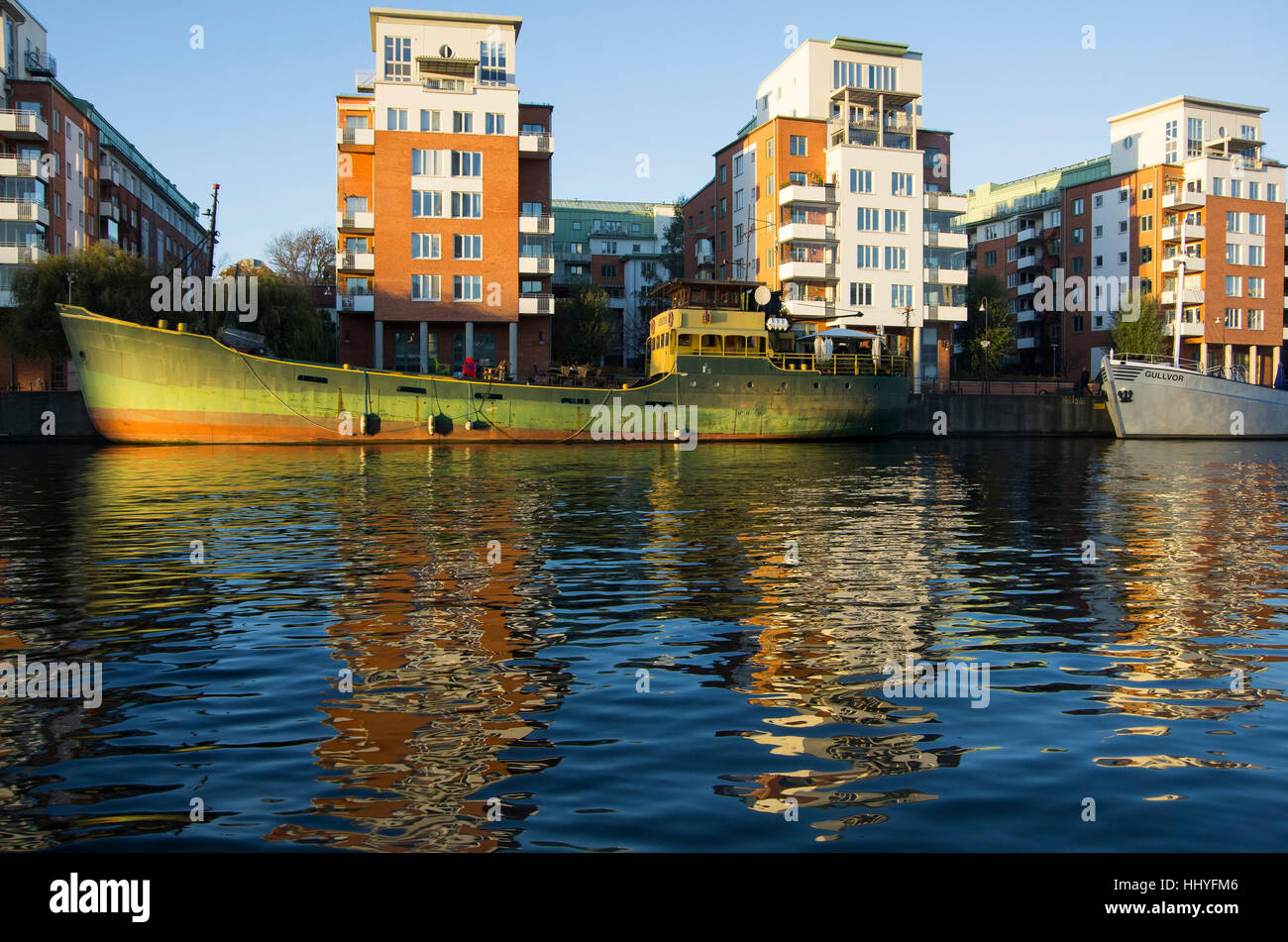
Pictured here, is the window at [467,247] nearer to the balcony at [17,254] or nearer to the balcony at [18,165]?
the balcony at [17,254]

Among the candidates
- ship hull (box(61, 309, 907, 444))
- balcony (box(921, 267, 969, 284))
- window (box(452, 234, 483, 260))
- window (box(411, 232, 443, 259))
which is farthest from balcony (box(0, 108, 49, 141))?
balcony (box(921, 267, 969, 284))

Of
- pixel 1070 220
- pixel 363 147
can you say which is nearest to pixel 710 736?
pixel 363 147

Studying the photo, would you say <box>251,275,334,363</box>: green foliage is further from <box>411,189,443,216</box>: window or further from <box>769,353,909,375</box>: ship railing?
<box>769,353,909,375</box>: ship railing

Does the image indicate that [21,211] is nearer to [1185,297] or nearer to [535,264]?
[535,264]

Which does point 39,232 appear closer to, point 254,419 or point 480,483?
point 254,419

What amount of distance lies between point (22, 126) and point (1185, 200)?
8800 cm

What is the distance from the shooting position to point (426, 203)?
65.8 metres

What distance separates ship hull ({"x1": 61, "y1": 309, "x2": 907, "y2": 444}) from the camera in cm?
4819

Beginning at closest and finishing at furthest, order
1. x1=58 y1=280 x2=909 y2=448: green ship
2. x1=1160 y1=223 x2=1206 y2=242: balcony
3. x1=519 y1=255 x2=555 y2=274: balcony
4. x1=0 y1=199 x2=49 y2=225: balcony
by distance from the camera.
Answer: x1=58 y1=280 x2=909 y2=448: green ship < x1=0 y1=199 x2=49 y2=225: balcony < x1=519 y1=255 x2=555 y2=274: balcony < x1=1160 y1=223 x2=1206 y2=242: balcony

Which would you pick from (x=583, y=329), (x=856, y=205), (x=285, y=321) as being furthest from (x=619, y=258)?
(x=285, y=321)

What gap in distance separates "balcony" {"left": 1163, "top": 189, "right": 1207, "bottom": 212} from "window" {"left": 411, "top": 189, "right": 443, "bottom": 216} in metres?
63.4

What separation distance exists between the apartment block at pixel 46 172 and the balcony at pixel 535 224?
2073 cm

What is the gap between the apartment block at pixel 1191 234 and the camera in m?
91.1

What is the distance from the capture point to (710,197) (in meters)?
94.9
